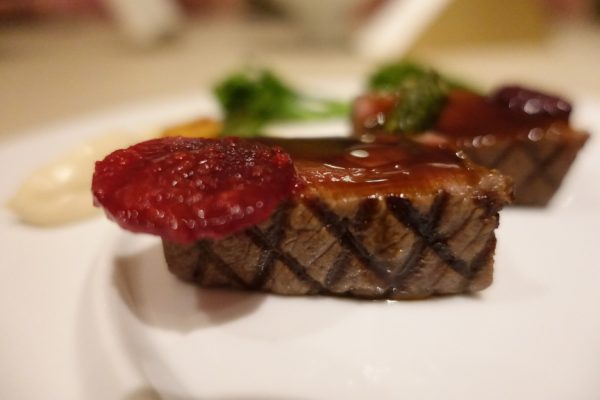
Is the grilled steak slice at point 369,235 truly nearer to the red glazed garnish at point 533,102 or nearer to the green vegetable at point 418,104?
the green vegetable at point 418,104

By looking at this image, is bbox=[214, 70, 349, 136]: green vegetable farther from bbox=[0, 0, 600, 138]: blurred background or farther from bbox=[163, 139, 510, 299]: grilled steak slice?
bbox=[163, 139, 510, 299]: grilled steak slice

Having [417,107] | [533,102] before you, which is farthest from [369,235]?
[533,102]

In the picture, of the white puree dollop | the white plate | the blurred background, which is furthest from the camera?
the blurred background

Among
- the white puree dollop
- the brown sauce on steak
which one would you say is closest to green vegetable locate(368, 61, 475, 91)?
Result: the brown sauce on steak

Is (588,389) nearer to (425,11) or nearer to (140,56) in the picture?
(425,11)

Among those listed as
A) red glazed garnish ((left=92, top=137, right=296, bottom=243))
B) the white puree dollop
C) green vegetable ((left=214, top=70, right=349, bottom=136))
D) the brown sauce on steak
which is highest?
the brown sauce on steak

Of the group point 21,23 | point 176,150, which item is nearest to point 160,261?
point 176,150

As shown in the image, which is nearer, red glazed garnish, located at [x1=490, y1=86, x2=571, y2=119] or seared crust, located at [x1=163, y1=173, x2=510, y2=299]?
seared crust, located at [x1=163, y1=173, x2=510, y2=299]
